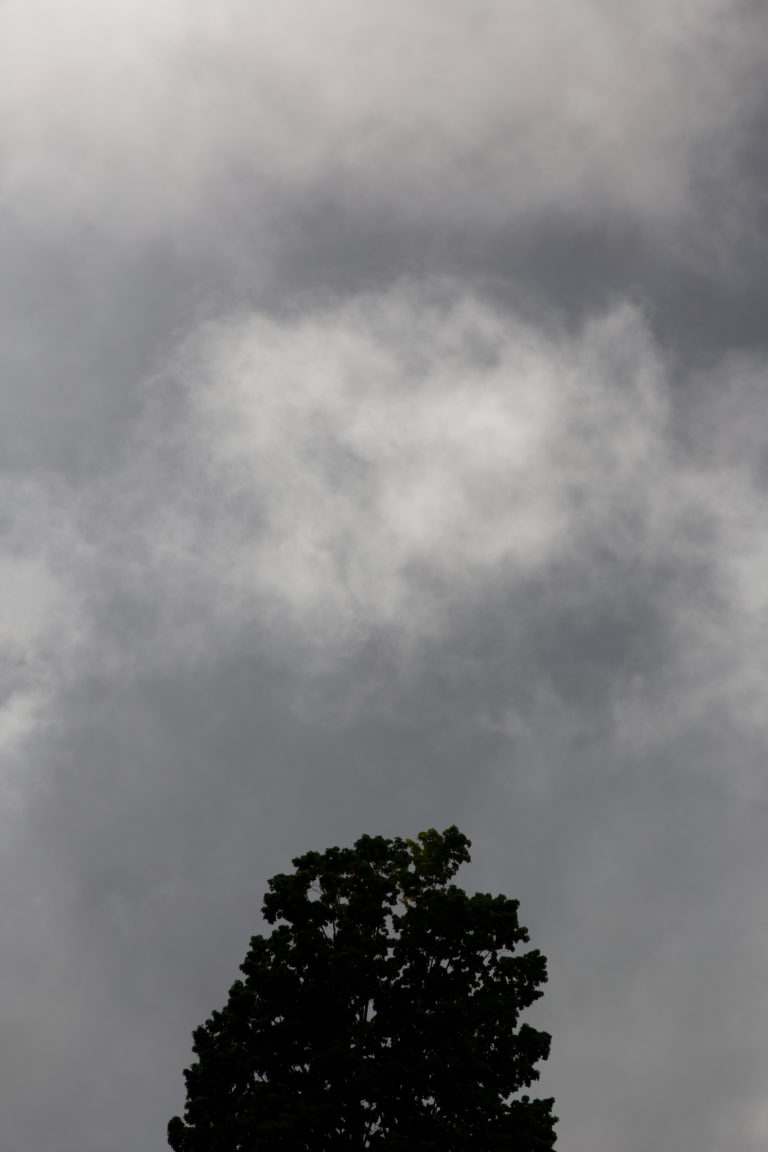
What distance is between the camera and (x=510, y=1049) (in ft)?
98.5

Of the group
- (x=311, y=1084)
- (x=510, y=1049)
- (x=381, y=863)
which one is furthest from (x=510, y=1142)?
(x=381, y=863)

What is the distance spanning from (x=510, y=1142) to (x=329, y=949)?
7.01m

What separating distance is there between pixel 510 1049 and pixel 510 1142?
251 cm

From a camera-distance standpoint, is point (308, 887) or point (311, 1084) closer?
point (311, 1084)

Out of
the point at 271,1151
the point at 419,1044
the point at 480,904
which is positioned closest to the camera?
the point at 271,1151

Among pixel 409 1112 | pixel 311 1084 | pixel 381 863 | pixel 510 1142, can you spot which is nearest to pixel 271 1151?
pixel 311 1084

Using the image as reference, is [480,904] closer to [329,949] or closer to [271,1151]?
[329,949]

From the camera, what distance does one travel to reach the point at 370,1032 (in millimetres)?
29938

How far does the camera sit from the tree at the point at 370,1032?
1118 inches

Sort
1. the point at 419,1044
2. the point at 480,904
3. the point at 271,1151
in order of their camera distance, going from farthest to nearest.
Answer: the point at 480,904 < the point at 419,1044 < the point at 271,1151

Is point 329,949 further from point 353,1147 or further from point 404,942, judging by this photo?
point 353,1147

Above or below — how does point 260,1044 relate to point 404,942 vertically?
below

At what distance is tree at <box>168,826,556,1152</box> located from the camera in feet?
93.2

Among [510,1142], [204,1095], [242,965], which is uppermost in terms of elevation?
[242,965]
